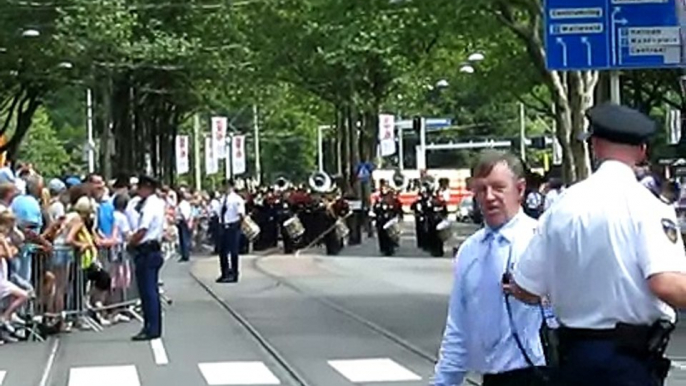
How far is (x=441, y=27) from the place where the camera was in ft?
117

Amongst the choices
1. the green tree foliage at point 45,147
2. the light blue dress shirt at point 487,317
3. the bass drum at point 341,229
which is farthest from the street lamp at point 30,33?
the green tree foliage at point 45,147

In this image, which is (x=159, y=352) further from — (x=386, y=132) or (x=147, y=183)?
(x=386, y=132)

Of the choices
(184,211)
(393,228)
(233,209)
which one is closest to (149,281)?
(233,209)

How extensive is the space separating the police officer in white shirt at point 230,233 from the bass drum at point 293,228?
1586 cm

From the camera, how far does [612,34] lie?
19188mm

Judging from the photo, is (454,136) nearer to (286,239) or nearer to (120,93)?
(120,93)

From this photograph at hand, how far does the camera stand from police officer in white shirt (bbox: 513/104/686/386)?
5.82 m

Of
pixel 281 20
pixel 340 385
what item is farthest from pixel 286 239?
pixel 340 385

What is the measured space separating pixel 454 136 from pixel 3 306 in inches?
3778

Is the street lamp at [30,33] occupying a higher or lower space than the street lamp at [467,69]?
higher

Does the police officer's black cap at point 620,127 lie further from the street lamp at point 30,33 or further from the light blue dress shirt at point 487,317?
the street lamp at point 30,33

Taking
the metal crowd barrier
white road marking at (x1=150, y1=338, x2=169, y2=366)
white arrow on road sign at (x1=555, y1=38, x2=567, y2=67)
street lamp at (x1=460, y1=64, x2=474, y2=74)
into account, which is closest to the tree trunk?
the metal crowd barrier

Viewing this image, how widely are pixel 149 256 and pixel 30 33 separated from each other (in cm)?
3183

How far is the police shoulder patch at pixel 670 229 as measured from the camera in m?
5.80
